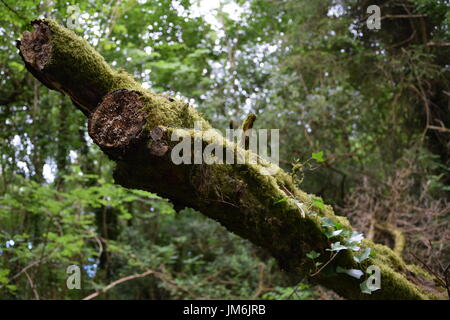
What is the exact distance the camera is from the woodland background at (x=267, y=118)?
17.9 ft

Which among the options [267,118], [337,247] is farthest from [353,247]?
[267,118]

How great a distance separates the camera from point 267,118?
21.3 ft

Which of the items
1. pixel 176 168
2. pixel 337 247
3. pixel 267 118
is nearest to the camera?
pixel 176 168

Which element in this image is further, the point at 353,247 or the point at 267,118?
the point at 267,118

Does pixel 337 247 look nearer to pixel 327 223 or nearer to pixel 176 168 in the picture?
pixel 327 223

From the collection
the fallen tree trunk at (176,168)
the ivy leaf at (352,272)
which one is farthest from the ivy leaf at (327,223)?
the ivy leaf at (352,272)

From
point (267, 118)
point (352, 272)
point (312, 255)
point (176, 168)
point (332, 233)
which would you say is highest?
point (267, 118)

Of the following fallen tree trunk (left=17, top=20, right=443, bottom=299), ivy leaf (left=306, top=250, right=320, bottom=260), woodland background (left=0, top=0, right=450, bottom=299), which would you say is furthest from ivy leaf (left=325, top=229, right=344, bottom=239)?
woodland background (left=0, top=0, right=450, bottom=299)

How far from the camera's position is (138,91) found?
203cm

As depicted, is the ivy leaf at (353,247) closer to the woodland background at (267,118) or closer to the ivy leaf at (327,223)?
the ivy leaf at (327,223)

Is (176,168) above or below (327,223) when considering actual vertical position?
above

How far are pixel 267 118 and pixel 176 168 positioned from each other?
4.68 meters

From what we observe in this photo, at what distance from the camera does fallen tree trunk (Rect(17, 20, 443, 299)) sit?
6.39ft
